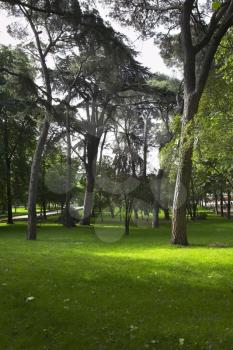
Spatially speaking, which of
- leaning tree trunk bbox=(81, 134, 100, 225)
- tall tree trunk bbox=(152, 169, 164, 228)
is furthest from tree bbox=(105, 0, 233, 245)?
leaning tree trunk bbox=(81, 134, 100, 225)

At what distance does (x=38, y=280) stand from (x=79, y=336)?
2684 millimetres

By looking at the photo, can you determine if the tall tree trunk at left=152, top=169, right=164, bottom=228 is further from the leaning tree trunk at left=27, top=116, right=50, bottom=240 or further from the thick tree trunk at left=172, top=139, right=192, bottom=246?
the thick tree trunk at left=172, top=139, right=192, bottom=246

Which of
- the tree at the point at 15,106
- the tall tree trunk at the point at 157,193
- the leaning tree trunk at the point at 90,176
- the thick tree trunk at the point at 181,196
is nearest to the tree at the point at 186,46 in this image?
the thick tree trunk at the point at 181,196

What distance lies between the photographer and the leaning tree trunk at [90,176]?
123 ft

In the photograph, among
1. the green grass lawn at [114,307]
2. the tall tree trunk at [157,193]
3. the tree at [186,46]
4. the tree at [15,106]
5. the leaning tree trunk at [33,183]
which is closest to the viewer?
the green grass lawn at [114,307]

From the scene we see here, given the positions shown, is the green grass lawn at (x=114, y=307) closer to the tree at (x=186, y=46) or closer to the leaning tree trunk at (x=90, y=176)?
the tree at (x=186, y=46)

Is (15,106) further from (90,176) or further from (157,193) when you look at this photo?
(90,176)

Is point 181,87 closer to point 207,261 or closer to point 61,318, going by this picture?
point 207,261

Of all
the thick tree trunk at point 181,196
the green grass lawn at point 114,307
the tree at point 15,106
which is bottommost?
the green grass lawn at point 114,307

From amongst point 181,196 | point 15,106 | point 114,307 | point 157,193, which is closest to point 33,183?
point 15,106

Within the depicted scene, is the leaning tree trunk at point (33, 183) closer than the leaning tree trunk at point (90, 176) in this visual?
Yes

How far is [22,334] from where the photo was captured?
5.64 meters

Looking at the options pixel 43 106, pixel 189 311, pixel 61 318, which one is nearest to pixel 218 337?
pixel 189 311

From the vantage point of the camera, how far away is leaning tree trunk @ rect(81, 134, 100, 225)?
3734 cm
